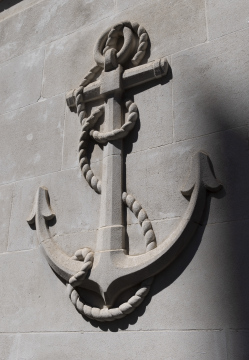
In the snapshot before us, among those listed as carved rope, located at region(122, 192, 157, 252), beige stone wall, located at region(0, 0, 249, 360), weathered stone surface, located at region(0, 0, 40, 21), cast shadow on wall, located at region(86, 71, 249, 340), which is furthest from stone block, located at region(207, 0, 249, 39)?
weathered stone surface, located at region(0, 0, 40, 21)

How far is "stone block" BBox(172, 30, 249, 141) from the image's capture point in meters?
2.71

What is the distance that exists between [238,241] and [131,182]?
2.65 ft

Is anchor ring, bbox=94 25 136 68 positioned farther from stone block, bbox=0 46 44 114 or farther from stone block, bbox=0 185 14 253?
stone block, bbox=0 185 14 253

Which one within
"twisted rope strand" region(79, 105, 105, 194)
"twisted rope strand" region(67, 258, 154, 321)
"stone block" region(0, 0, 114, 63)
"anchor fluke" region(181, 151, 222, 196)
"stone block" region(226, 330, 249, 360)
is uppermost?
"stone block" region(0, 0, 114, 63)

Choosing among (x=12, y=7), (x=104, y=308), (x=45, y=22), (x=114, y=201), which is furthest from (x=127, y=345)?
(x=12, y=7)

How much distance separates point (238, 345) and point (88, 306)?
905mm

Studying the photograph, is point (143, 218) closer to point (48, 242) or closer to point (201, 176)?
point (201, 176)

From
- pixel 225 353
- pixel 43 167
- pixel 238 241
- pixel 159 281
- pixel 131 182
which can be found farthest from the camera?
pixel 43 167

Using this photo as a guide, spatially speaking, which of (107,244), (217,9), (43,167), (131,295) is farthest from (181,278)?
(217,9)

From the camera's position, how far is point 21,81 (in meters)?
3.84

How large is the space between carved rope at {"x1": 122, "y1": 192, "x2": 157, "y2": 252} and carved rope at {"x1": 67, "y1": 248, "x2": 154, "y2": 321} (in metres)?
0.21

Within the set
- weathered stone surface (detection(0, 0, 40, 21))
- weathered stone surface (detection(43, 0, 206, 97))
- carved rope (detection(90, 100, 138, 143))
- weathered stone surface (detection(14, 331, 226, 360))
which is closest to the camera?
weathered stone surface (detection(14, 331, 226, 360))

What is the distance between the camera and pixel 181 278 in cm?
250

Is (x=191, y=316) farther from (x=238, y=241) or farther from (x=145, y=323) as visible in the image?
(x=238, y=241)
